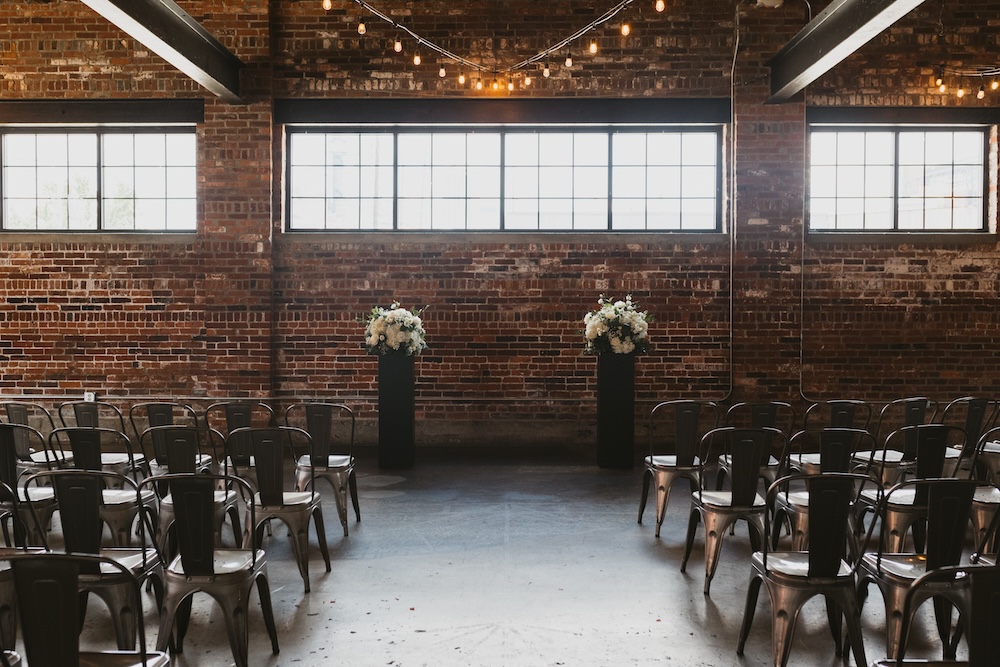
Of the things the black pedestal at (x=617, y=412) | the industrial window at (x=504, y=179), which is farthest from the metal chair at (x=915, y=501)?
the industrial window at (x=504, y=179)

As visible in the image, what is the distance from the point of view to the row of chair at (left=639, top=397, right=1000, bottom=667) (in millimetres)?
3438

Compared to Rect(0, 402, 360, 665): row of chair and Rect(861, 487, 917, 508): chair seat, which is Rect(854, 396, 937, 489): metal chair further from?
Rect(0, 402, 360, 665): row of chair


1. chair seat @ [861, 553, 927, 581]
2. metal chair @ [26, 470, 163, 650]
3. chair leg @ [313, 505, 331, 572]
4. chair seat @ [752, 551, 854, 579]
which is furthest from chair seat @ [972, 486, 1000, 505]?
metal chair @ [26, 470, 163, 650]

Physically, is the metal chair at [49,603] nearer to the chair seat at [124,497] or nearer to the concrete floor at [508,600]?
the concrete floor at [508,600]

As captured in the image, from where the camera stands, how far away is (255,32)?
889 centimetres

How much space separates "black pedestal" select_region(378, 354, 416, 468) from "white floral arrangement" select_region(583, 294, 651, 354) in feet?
6.00

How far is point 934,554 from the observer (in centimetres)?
341

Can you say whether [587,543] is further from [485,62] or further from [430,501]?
[485,62]

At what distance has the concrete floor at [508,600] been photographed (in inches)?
147

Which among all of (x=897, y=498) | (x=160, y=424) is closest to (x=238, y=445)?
(x=160, y=424)

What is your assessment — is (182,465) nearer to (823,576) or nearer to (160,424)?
(160,424)

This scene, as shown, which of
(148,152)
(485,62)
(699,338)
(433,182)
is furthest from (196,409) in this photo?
(699,338)

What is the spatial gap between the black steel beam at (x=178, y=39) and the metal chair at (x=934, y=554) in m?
6.10

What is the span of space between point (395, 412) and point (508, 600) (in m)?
3.74
